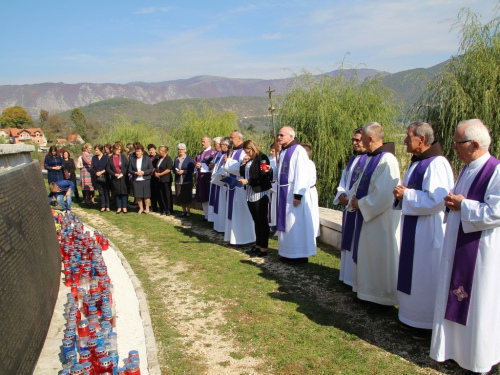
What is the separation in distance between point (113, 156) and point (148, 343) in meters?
9.10

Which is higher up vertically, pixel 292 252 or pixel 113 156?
pixel 113 156

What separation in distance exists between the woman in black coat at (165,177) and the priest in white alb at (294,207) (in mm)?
5634

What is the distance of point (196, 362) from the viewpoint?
413 cm

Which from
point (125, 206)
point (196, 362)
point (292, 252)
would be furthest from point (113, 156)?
point (196, 362)

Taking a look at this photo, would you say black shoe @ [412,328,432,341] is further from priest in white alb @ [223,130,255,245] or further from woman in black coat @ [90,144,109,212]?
woman in black coat @ [90,144,109,212]

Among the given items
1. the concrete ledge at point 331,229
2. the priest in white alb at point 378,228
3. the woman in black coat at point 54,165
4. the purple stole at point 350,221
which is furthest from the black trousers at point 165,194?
the priest in white alb at point 378,228

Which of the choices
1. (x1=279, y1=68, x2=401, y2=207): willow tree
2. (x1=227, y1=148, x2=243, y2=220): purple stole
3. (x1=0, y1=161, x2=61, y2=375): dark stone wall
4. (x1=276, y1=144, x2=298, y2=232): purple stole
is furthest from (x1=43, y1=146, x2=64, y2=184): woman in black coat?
(x1=276, y1=144, x2=298, y2=232): purple stole

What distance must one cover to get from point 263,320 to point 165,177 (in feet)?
25.5

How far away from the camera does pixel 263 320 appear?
16.4 ft

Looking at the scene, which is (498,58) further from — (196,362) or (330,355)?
(196,362)

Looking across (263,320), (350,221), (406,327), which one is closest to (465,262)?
(406,327)

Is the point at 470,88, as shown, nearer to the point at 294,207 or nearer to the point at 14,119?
the point at 294,207

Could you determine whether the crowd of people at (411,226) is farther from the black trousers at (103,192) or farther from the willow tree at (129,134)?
the willow tree at (129,134)

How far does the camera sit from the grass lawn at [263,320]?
4.04 metres
